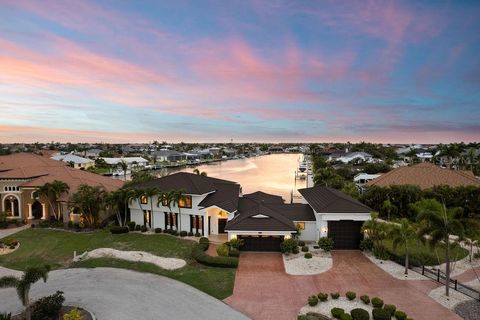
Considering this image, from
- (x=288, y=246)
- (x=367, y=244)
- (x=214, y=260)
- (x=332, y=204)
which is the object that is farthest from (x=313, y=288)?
(x=332, y=204)

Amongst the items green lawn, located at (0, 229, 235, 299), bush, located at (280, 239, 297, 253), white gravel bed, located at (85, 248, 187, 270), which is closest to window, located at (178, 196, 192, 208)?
green lawn, located at (0, 229, 235, 299)

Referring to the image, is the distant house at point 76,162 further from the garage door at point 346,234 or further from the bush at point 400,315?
the bush at point 400,315

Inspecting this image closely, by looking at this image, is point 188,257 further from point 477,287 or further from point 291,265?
point 477,287

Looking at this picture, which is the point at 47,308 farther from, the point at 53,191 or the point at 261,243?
the point at 53,191

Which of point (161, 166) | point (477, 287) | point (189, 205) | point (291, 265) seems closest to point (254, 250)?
point (291, 265)

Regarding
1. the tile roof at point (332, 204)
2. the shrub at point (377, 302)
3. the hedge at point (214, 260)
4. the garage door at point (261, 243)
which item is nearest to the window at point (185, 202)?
the garage door at point (261, 243)
